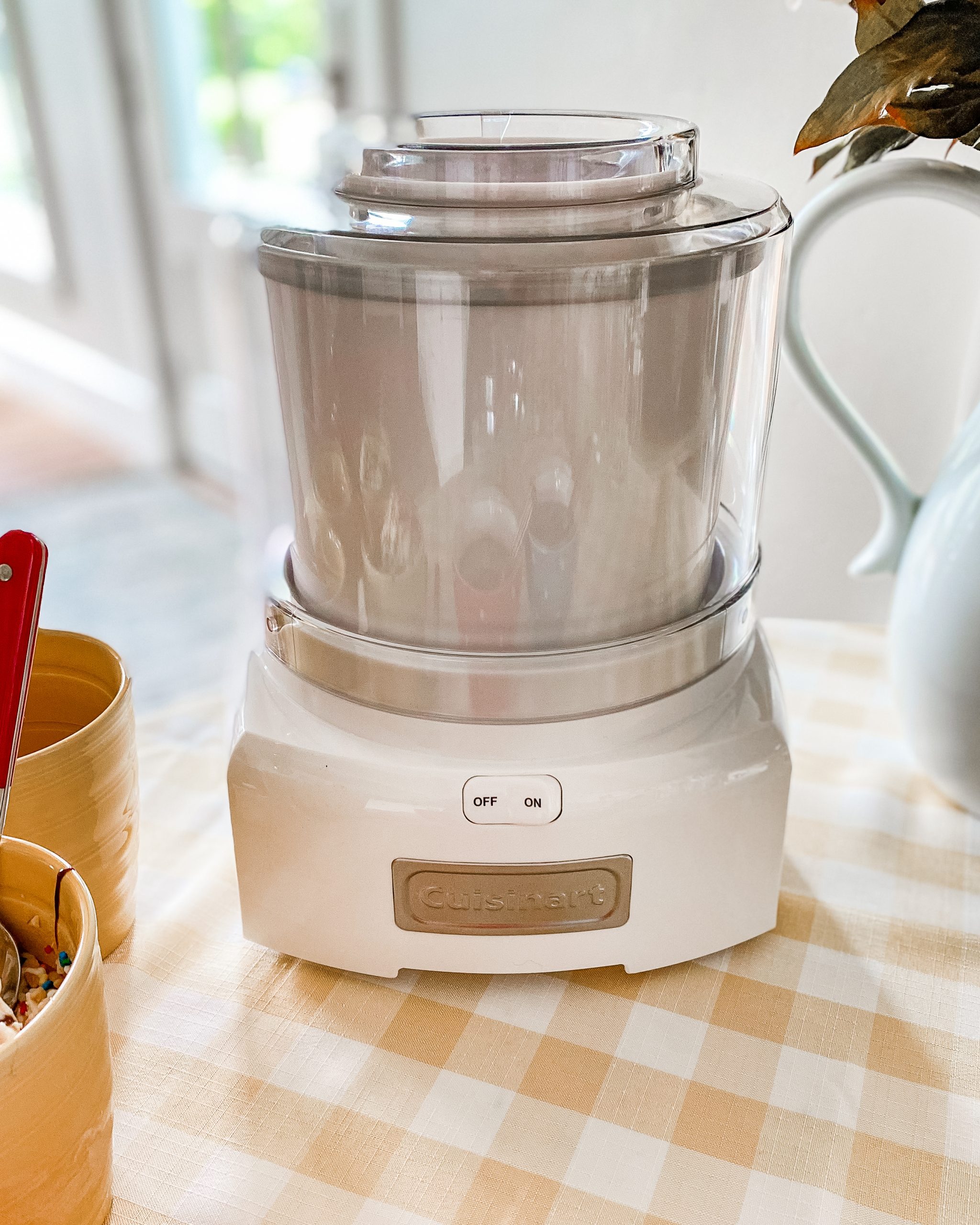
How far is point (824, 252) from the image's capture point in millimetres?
721

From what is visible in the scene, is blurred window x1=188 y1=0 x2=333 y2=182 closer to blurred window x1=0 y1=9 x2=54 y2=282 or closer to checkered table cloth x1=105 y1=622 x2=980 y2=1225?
blurred window x1=0 y1=9 x2=54 y2=282

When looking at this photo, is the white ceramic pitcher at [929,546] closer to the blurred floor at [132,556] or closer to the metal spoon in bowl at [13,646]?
the metal spoon in bowl at [13,646]

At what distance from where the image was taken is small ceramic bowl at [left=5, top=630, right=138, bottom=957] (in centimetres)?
45

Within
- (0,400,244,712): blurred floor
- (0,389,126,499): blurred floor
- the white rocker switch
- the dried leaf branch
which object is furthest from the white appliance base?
(0,389,126,499): blurred floor

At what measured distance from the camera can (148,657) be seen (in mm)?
1727

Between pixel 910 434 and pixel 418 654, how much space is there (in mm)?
466

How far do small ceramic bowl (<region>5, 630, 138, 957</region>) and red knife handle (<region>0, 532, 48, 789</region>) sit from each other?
0.05 metres

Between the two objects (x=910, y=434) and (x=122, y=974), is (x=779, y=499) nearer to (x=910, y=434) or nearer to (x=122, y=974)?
(x=910, y=434)

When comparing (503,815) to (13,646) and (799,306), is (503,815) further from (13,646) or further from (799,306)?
(799,306)

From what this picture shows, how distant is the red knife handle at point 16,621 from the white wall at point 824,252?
1.81 feet

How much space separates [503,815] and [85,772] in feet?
0.59

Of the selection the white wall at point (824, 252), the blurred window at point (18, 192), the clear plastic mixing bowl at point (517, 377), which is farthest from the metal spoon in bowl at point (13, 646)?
the blurred window at point (18, 192)

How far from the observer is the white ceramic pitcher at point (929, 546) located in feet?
1.67

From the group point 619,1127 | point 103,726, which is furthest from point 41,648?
point 619,1127
